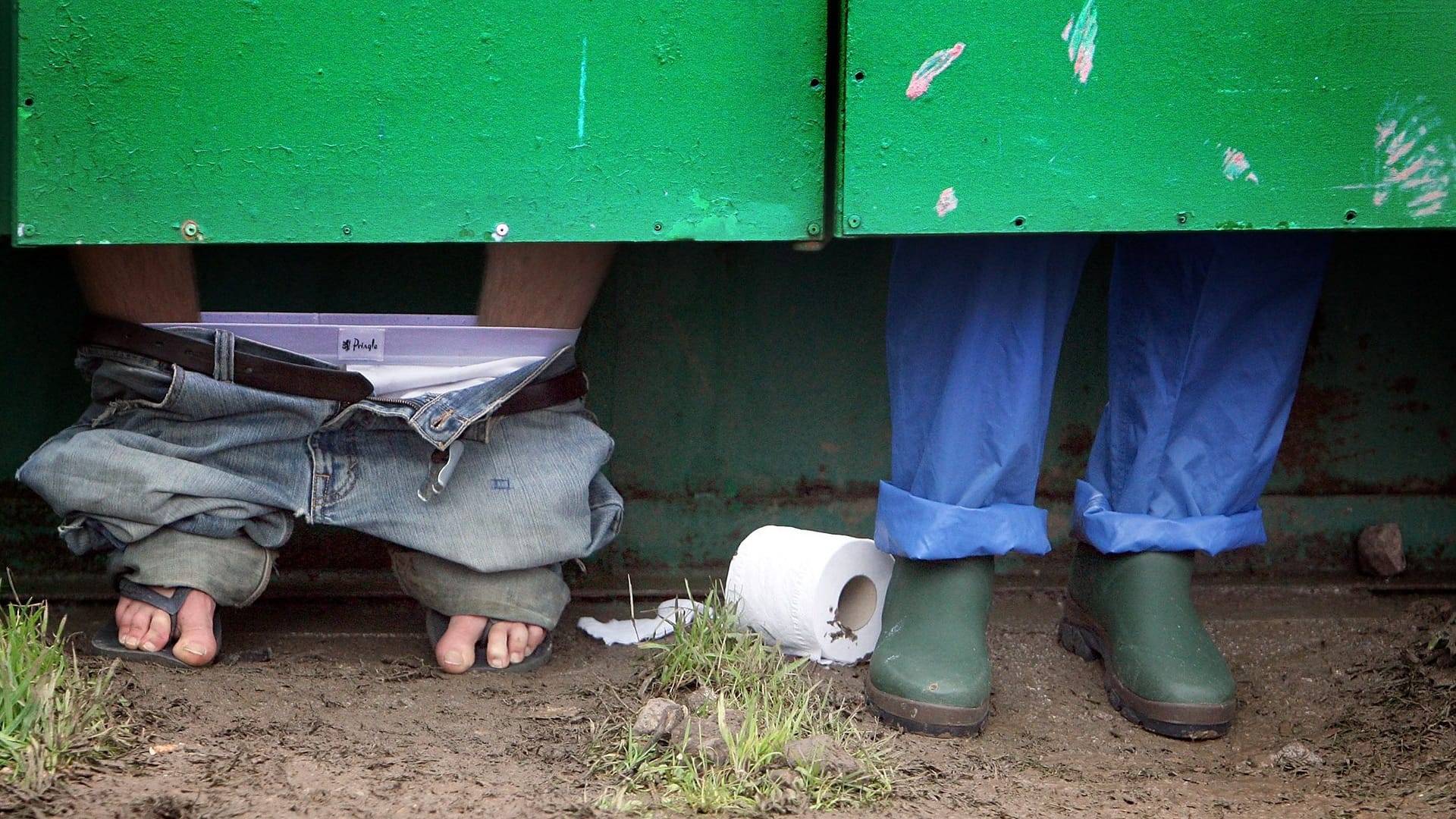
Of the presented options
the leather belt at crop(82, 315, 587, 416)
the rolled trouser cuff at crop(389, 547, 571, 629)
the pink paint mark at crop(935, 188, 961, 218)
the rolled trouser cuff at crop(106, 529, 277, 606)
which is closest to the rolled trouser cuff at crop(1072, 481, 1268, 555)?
the pink paint mark at crop(935, 188, 961, 218)

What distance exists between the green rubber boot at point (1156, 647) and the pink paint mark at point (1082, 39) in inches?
25.1

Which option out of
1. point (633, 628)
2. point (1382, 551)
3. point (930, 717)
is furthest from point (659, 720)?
point (1382, 551)

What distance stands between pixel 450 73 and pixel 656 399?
912 mm

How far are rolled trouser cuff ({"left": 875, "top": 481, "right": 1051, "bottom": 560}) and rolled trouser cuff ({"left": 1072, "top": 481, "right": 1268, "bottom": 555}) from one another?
0.47ft

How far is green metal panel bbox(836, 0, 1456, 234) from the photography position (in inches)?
55.1

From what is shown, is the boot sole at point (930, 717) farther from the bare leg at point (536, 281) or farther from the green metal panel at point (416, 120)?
the bare leg at point (536, 281)

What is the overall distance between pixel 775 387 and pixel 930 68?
2.98 feet

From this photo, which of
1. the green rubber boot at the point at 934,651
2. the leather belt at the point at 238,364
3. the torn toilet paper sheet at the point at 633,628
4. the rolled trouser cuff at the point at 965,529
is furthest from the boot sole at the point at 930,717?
the leather belt at the point at 238,364

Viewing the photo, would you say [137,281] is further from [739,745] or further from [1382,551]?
[1382,551]

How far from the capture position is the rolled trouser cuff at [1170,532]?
168 centimetres

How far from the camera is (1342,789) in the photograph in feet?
4.65

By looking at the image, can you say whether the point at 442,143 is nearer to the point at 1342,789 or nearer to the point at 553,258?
the point at 553,258

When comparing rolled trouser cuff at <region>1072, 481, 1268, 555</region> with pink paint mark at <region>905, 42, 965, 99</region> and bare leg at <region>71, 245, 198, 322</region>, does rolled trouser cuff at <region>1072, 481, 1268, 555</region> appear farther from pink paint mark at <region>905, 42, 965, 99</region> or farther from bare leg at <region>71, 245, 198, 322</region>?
bare leg at <region>71, 245, 198, 322</region>

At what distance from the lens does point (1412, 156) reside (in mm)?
1446
